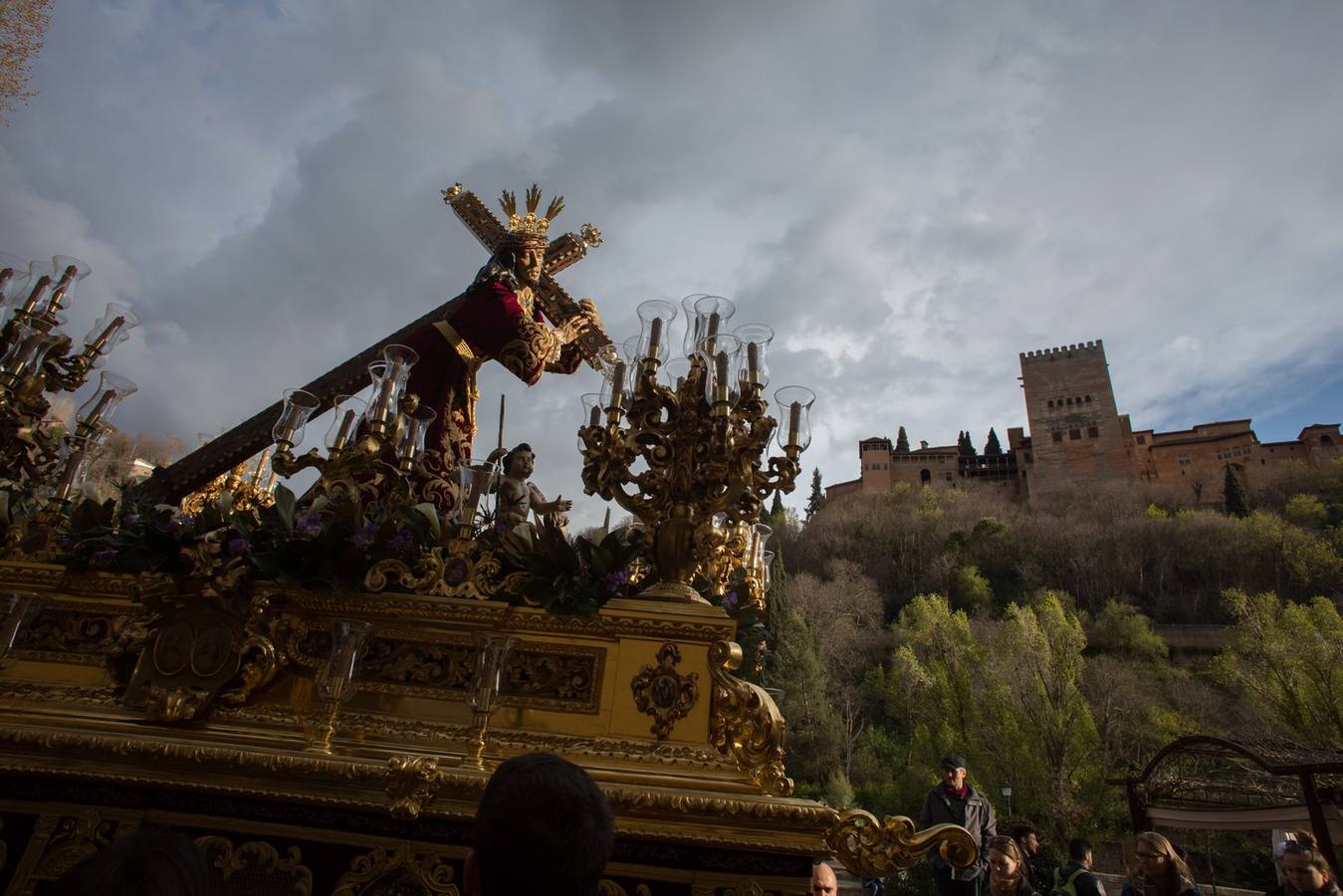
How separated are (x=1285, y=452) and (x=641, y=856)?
78655 mm

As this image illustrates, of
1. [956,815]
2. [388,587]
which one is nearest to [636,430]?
[388,587]

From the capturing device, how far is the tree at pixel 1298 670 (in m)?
24.1

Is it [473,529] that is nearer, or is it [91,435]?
[473,529]

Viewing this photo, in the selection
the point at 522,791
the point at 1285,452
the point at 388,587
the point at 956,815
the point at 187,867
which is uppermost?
the point at 1285,452

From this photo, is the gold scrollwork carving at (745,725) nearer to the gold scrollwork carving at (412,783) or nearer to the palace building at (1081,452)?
the gold scrollwork carving at (412,783)

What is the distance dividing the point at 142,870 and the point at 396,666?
5.41 ft

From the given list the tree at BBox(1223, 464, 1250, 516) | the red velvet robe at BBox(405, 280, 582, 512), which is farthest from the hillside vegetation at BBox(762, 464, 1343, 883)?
the red velvet robe at BBox(405, 280, 582, 512)

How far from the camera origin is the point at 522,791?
1.32 m

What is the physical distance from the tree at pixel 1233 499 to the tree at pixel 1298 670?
85.0 ft

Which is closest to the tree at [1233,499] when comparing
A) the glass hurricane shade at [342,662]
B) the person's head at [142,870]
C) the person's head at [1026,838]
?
the person's head at [1026,838]

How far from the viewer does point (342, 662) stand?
2.71 metres

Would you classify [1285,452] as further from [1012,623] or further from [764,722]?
[764,722]

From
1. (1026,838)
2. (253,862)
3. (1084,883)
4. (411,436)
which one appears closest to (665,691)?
(253,862)

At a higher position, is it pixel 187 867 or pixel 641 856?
pixel 187 867
